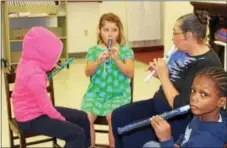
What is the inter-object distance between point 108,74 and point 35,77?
1.95ft

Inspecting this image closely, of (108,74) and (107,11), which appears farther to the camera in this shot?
(107,11)

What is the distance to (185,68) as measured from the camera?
192cm

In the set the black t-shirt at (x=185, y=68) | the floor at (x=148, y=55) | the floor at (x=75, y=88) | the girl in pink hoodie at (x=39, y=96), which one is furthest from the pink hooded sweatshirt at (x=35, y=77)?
the floor at (x=148, y=55)

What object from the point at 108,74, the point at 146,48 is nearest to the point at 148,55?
the point at 146,48

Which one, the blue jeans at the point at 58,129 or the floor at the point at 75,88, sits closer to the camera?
the blue jeans at the point at 58,129

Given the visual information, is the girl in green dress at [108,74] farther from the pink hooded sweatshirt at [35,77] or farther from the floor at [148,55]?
the floor at [148,55]

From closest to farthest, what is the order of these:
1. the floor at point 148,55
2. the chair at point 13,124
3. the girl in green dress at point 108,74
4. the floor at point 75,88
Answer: the chair at point 13,124
the girl in green dress at point 108,74
the floor at point 75,88
the floor at point 148,55

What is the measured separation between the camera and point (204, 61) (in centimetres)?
182

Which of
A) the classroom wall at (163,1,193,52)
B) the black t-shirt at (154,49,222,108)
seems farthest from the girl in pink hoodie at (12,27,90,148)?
the classroom wall at (163,1,193,52)

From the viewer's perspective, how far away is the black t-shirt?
1803 mm

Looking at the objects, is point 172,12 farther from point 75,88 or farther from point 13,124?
point 13,124

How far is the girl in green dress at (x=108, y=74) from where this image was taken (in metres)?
2.46

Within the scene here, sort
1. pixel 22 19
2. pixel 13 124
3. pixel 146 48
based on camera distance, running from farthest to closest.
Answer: pixel 146 48 → pixel 22 19 → pixel 13 124

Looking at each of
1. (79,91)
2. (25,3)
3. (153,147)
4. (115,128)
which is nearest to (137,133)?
(115,128)
